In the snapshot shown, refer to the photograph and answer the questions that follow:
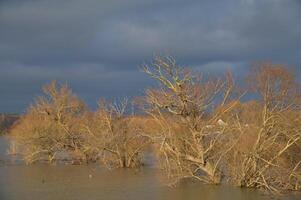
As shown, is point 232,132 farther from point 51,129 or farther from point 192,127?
point 51,129

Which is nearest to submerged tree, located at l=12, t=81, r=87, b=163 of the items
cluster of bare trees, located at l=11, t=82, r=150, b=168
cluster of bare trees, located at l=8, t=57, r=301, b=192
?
cluster of bare trees, located at l=11, t=82, r=150, b=168

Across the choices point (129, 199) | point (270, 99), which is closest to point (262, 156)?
point (270, 99)

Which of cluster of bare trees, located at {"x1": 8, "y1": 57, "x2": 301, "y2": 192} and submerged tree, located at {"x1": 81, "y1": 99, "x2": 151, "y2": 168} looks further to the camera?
submerged tree, located at {"x1": 81, "y1": 99, "x2": 151, "y2": 168}

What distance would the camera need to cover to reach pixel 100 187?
26.3m

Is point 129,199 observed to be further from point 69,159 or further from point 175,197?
point 69,159

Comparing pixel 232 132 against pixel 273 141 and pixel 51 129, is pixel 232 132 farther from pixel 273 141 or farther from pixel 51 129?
pixel 51 129

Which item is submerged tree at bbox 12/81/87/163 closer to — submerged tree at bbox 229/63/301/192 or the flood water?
the flood water

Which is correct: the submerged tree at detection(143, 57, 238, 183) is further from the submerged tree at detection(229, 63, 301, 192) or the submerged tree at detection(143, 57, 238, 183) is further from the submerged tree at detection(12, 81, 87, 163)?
the submerged tree at detection(12, 81, 87, 163)

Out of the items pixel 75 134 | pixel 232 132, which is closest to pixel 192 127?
pixel 232 132

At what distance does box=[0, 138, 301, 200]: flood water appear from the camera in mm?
22891

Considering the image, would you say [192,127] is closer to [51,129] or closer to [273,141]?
[273,141]

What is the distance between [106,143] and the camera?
39562 millimetres

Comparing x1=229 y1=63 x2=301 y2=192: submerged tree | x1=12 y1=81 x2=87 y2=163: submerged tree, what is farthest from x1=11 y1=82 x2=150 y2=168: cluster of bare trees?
x1=229 y1=63 x2=301 y2=192: submerged tree

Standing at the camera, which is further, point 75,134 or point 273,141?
point 75,134
